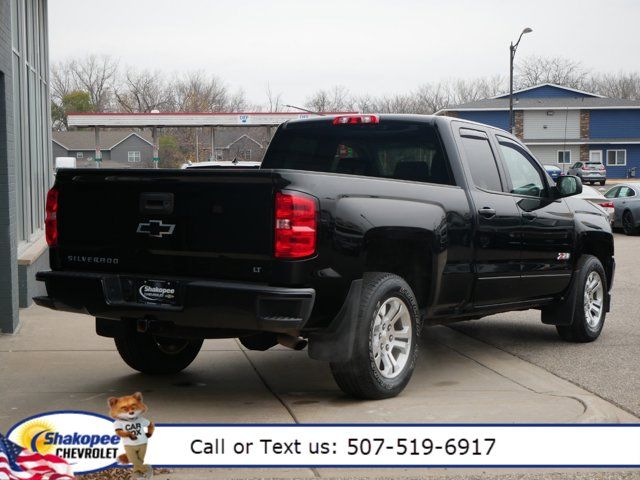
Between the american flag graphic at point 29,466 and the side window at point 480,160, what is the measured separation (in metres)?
4.33

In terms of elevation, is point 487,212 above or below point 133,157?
below

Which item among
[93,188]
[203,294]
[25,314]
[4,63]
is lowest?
[25,314]

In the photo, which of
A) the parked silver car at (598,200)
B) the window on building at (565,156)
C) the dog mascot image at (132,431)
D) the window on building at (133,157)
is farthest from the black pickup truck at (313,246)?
the window on building at (133,157)

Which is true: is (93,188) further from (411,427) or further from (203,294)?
(411,427)

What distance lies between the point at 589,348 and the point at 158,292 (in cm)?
461

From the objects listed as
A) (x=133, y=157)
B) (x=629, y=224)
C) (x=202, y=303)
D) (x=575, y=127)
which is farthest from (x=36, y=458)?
Answer: (x=133, y=157)

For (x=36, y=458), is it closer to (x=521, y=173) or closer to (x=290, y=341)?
(x=290, y=341)

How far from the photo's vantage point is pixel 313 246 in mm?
5961

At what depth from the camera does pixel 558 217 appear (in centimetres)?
894

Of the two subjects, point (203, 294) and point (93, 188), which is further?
point (93, 188)

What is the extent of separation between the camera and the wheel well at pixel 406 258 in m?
6.71

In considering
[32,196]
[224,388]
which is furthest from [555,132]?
[224,388]

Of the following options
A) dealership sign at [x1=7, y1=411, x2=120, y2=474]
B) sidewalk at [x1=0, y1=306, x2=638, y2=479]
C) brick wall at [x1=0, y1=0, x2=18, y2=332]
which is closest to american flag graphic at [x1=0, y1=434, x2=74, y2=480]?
dealership sign at [x1=7, y1=411, x2=120, y2=474]

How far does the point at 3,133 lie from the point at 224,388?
12.9 feet
